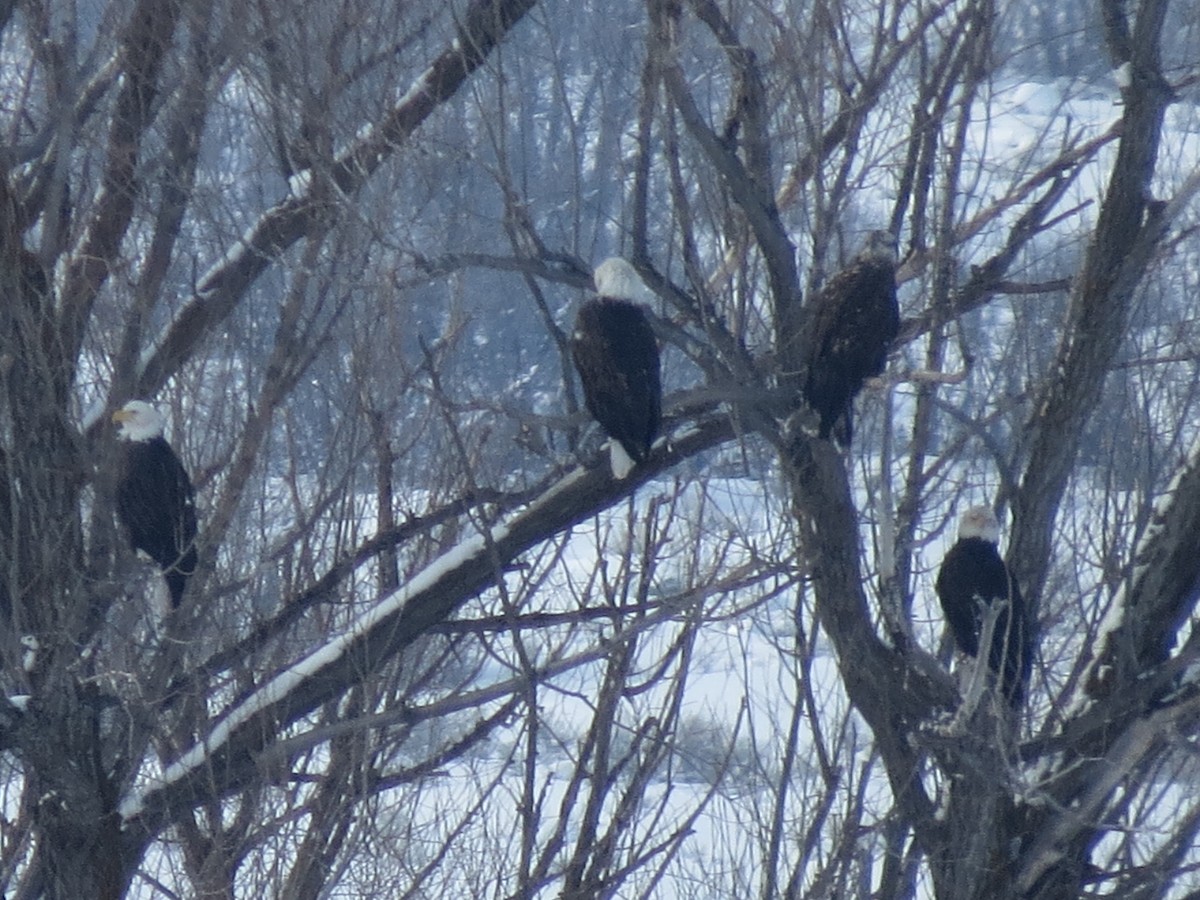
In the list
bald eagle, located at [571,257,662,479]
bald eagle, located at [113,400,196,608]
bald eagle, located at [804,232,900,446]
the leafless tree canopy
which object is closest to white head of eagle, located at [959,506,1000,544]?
the leafless tree canopy

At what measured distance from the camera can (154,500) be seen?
4941 millimetres

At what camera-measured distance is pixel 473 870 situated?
20.3 ft

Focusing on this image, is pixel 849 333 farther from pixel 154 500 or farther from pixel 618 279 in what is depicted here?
pixel 154 500

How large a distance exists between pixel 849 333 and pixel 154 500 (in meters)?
2.29

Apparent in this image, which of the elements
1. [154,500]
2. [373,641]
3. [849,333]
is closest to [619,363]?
[849,333]

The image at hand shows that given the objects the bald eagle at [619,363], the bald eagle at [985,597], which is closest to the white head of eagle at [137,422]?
the bald eagle at [619,363]

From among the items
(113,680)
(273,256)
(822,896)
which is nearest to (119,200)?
(273,256)

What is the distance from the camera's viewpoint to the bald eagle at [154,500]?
488cm

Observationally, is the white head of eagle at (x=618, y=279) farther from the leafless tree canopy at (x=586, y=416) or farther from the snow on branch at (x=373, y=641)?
the snow on branch at (x=373, y=641)

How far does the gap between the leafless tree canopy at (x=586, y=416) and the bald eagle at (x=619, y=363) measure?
12cm

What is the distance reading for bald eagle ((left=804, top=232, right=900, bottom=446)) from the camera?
4.25 m

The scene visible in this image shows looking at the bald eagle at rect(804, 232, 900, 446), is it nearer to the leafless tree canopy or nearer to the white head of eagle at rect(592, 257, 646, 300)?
the leafless tree canopy

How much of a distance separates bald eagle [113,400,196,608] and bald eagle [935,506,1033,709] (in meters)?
2.39

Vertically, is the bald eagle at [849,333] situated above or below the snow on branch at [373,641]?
above
